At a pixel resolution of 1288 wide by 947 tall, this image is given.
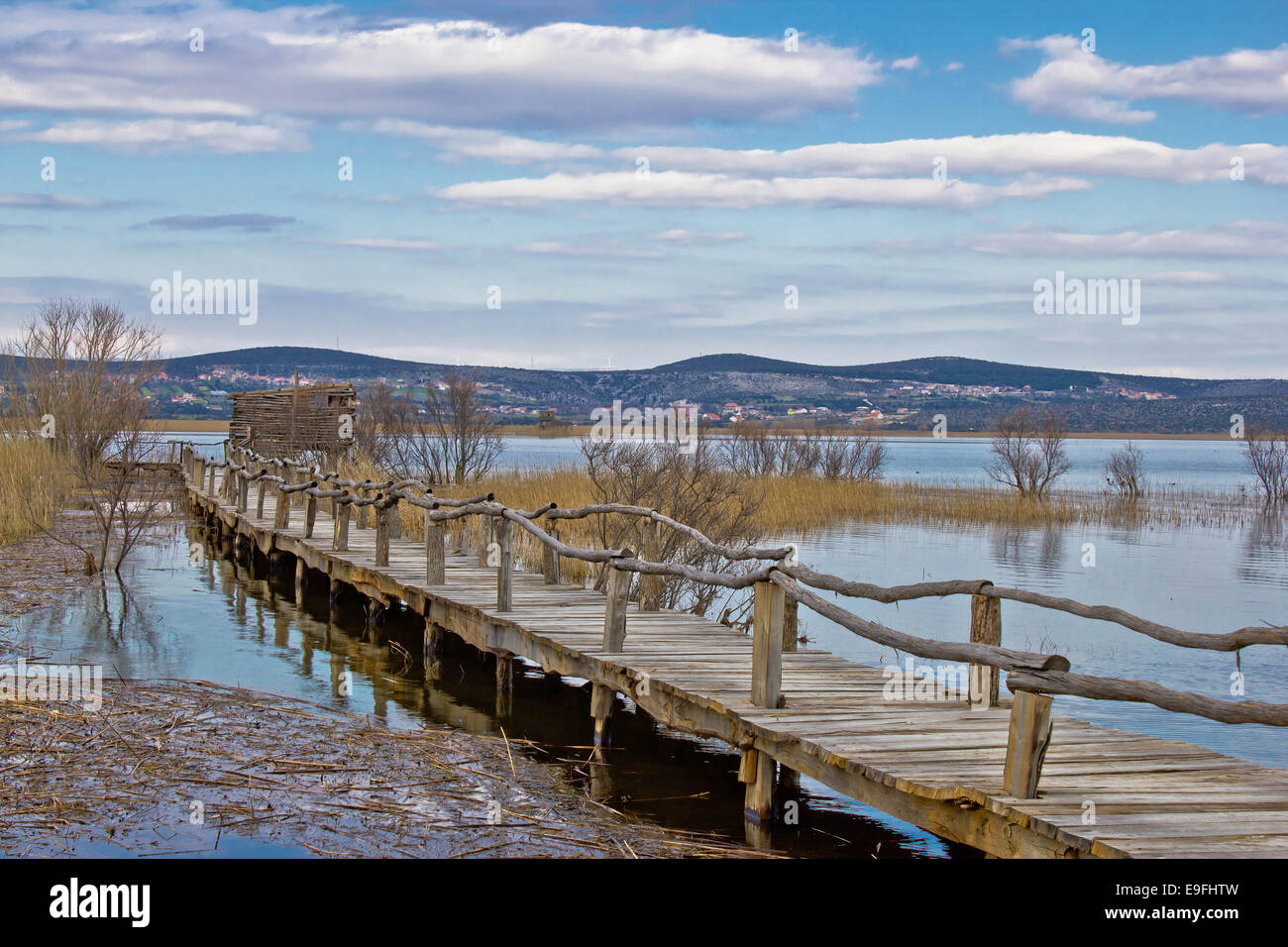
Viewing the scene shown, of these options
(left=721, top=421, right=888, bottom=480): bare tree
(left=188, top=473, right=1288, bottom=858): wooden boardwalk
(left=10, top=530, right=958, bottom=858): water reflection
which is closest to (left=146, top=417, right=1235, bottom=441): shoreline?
(left=721, top=421, right=888, bottom=480): bare tree

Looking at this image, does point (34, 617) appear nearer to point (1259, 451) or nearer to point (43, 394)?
point (43, 394)

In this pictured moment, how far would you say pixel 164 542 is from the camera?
26.1 m

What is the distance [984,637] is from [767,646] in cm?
151

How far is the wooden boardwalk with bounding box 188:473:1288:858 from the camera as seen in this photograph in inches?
236

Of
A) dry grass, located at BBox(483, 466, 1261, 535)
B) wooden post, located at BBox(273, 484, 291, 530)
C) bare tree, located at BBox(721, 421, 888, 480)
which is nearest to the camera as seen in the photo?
wooden post, located at BBox(273, 484, 291, 530)

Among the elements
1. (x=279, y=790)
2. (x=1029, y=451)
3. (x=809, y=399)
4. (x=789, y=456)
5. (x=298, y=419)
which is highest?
(x=809, y=399)

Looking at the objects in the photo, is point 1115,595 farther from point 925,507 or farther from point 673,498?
point 925,507

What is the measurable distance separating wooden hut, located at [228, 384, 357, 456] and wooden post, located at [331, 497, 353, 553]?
14.3 metres

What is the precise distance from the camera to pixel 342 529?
1723cm

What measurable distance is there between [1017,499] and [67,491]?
24.4 m

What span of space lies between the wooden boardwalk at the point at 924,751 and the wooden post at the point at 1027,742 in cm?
7

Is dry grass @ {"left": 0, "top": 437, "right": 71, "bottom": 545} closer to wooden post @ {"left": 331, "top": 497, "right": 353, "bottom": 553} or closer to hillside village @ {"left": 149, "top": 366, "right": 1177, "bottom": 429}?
wooden post @ {"left": 331, "top": 497, "right": 353, "bottom": 553}

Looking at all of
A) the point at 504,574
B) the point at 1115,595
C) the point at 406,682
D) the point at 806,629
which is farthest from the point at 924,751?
the point at 1115,595
